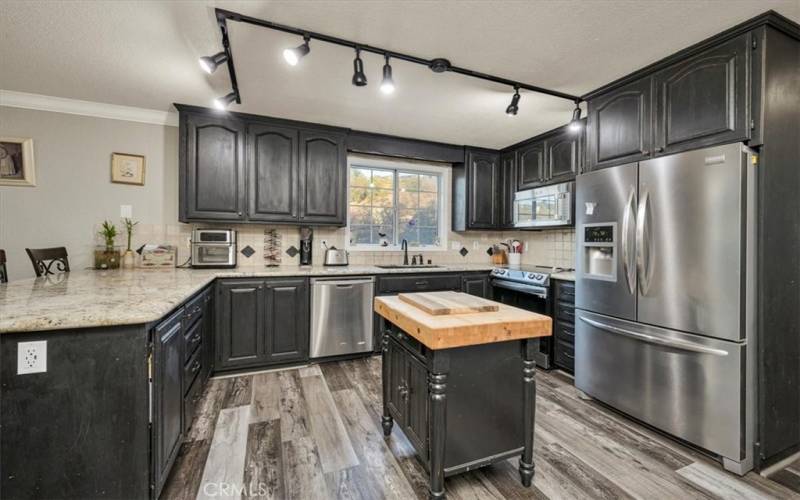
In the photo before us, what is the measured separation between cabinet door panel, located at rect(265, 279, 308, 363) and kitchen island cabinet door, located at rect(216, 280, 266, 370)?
0.08 metres

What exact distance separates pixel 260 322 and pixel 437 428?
2.17 meters

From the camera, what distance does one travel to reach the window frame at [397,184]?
4051 millimetres

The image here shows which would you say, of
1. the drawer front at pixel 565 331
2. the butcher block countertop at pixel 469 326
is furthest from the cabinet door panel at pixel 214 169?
the drawer front at pixel 565 331

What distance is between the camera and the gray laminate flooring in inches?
64.2

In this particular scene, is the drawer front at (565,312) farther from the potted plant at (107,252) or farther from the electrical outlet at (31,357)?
the potted plant at (107,252)

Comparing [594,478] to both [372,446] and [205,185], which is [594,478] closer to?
[372,446]

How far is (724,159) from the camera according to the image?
182 cm

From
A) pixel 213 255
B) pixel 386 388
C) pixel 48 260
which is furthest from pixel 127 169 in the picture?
pixel 386 388

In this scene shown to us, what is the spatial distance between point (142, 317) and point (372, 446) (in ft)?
4.64

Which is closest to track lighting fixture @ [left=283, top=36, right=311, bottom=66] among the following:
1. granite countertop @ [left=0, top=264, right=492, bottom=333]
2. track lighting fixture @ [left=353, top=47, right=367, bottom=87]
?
track lighting fixture @ [left=353, top=47, right=367, bottom=87]

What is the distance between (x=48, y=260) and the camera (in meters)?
2.78

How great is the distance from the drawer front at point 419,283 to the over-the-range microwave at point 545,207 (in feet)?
3.54

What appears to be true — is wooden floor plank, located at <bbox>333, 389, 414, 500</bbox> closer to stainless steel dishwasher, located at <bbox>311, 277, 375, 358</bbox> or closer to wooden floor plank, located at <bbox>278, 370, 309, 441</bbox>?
wooden floor plank, located at <bbox>278, 370, 309, 441</bbox>

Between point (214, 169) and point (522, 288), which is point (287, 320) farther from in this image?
point (522, 288)
